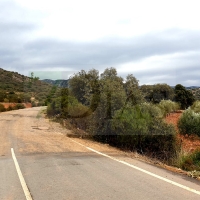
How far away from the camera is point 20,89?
84.8 meters

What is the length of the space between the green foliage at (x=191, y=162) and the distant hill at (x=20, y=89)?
41488mm

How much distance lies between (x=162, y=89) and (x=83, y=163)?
47.4m

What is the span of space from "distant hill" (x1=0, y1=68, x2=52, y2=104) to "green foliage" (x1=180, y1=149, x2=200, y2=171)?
41488mm

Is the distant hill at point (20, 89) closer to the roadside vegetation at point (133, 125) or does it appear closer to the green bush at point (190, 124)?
the green bush at point (190, 124)

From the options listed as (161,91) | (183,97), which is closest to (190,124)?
(183,97)

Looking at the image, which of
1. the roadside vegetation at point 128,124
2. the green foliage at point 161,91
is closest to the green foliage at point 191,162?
the roadside vegetation at point 128,124

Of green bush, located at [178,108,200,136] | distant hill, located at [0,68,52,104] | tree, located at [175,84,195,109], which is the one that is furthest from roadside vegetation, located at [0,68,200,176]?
distant hill, located at [0,68,52,104]

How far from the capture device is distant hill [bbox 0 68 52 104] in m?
63.6

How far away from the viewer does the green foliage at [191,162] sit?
955 centimetres

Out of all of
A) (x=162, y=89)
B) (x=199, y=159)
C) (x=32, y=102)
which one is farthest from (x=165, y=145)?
(x=32, y=102)

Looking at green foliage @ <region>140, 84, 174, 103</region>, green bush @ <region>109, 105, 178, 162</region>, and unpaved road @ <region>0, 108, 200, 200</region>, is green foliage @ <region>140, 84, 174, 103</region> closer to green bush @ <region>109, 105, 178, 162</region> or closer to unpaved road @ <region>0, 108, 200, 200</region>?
green bush @ <region>109, 105, 178, 162</region>

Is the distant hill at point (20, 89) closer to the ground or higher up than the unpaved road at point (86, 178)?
higher up

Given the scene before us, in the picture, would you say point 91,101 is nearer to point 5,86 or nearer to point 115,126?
point 115,126

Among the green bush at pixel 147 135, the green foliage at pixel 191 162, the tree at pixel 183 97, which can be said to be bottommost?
the green foliage at pixel 191 162
